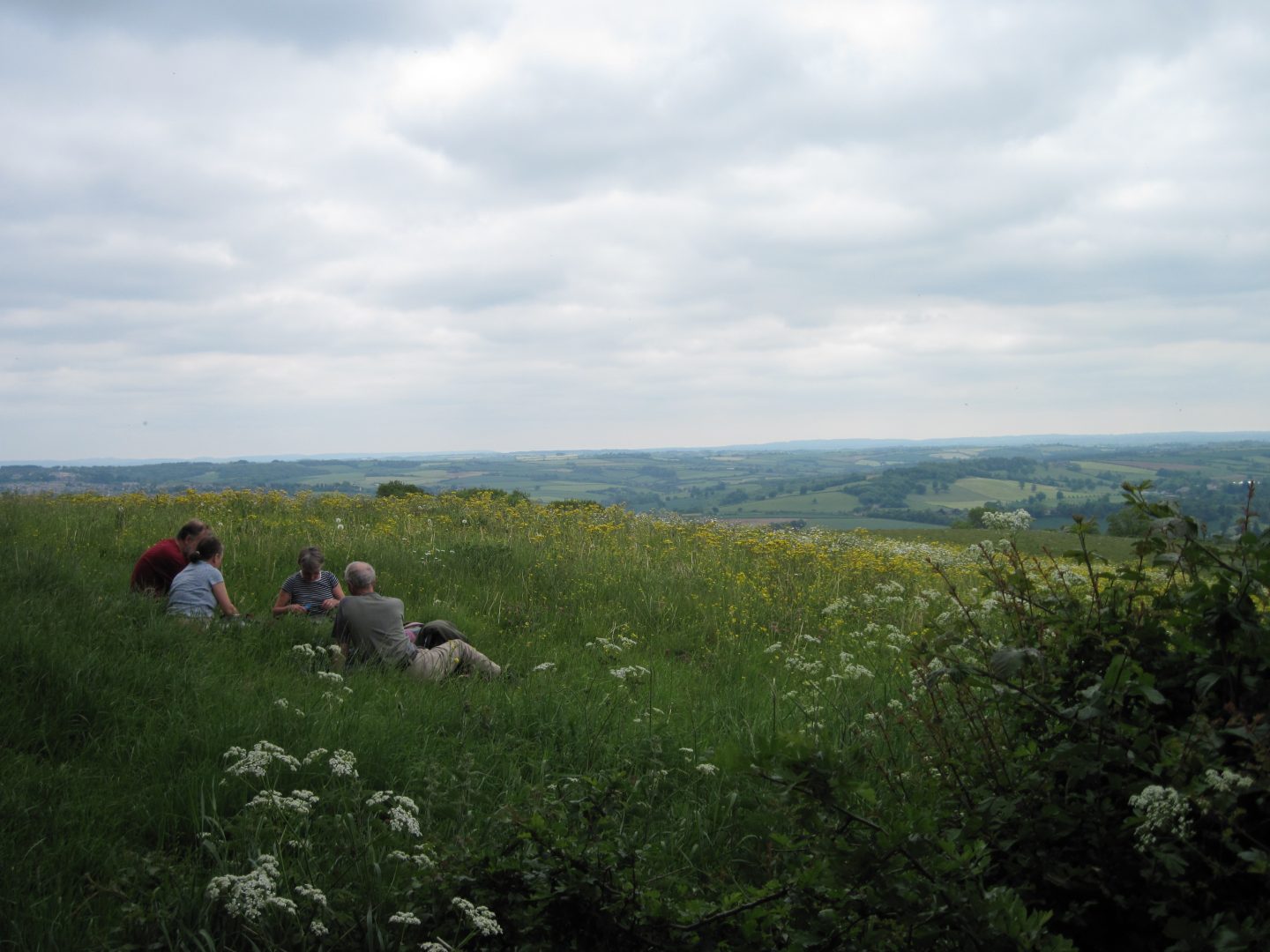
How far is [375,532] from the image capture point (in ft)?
41.2

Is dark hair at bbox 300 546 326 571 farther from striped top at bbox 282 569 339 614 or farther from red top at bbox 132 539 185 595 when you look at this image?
red top at bbox 132 539 185 595

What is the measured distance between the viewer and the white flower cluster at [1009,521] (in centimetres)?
365

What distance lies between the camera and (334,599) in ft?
29.8

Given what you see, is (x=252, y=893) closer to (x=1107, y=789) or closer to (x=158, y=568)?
(x=1107, y=789)

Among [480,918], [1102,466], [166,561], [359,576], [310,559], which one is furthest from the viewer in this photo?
[1102,466]

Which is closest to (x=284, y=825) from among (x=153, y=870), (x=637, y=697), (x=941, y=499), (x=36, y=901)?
(x=153, y=870)

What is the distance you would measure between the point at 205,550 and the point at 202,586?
419mm

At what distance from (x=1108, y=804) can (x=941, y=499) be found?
45.0 m

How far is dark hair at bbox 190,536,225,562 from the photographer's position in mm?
8172

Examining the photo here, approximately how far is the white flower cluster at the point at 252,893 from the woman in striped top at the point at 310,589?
5.99m

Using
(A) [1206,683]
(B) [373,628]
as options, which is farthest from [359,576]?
(A) [1206,683]

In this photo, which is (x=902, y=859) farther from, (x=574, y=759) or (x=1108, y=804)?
(x=574, y=759)

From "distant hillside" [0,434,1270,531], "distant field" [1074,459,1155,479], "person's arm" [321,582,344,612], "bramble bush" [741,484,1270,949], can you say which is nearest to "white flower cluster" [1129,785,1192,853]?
"bramble bush" [741,484,1270,949]

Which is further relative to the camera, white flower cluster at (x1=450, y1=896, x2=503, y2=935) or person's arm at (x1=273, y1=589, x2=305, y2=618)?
person's arm at (x1=273, y1=589, x2=305, y2=618)
